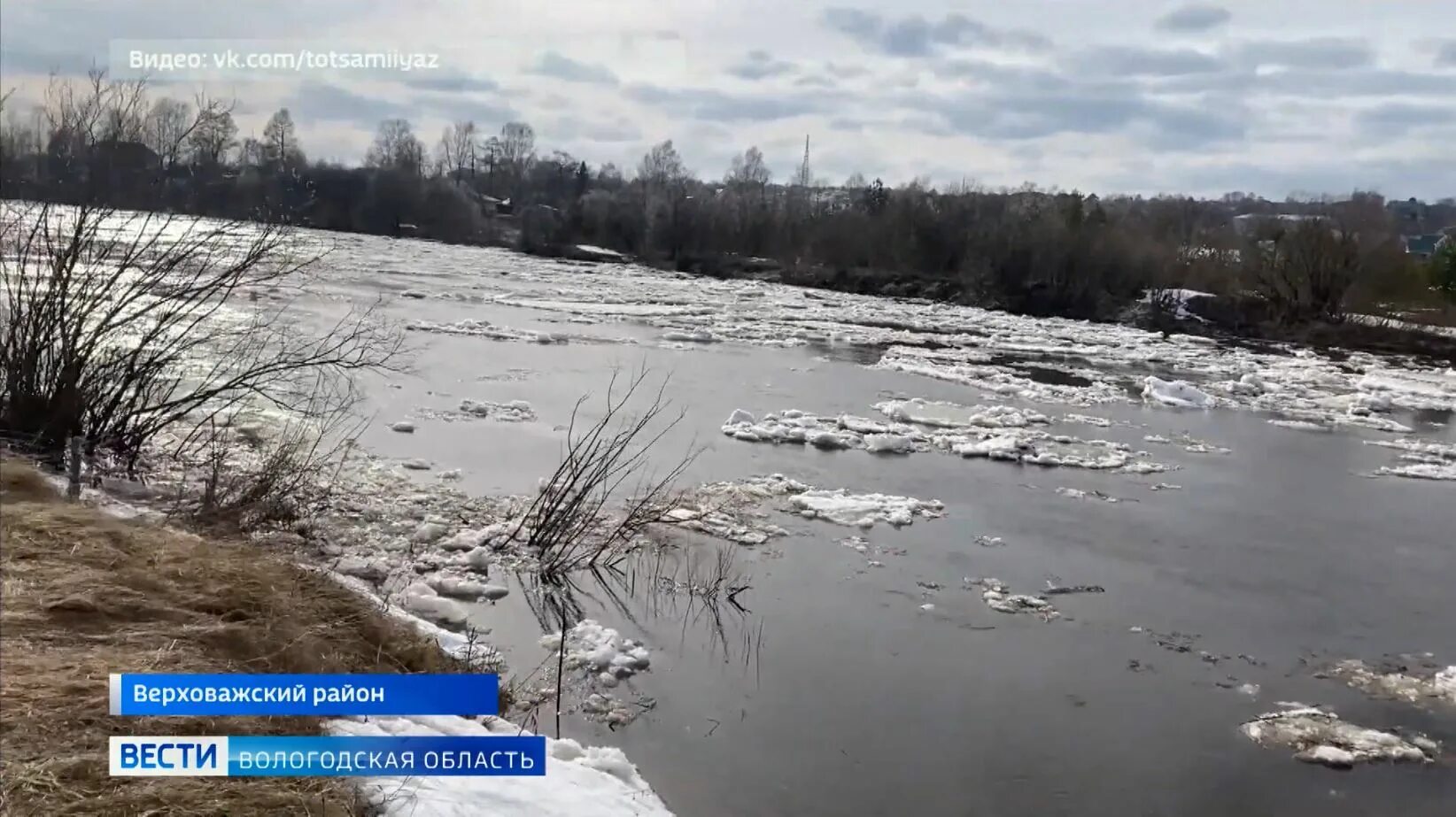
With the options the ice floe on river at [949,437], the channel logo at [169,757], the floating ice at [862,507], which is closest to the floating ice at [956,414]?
the ice floe on river at [949,437]

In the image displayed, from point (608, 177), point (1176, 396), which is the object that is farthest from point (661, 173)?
point (1176, 396)

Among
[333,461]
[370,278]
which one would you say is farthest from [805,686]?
[370,278]

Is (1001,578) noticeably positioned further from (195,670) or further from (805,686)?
(195,670)

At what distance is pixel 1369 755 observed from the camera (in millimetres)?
6266

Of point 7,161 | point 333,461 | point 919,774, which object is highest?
point 7,161

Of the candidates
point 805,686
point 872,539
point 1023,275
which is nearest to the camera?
point 805,686

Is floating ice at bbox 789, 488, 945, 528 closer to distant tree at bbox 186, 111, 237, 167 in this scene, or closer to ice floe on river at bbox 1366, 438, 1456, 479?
distant tree at bbox 186, 111, 237, 167

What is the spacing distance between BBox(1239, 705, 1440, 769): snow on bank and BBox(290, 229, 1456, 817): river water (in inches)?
4.3

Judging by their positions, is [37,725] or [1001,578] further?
[1001,578]

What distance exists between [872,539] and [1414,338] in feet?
101

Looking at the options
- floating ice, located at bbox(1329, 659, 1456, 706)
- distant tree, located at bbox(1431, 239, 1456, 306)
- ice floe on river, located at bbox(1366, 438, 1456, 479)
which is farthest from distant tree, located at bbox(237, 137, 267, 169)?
distant tree, located at bbox(1431, 239, 1456, 306)
